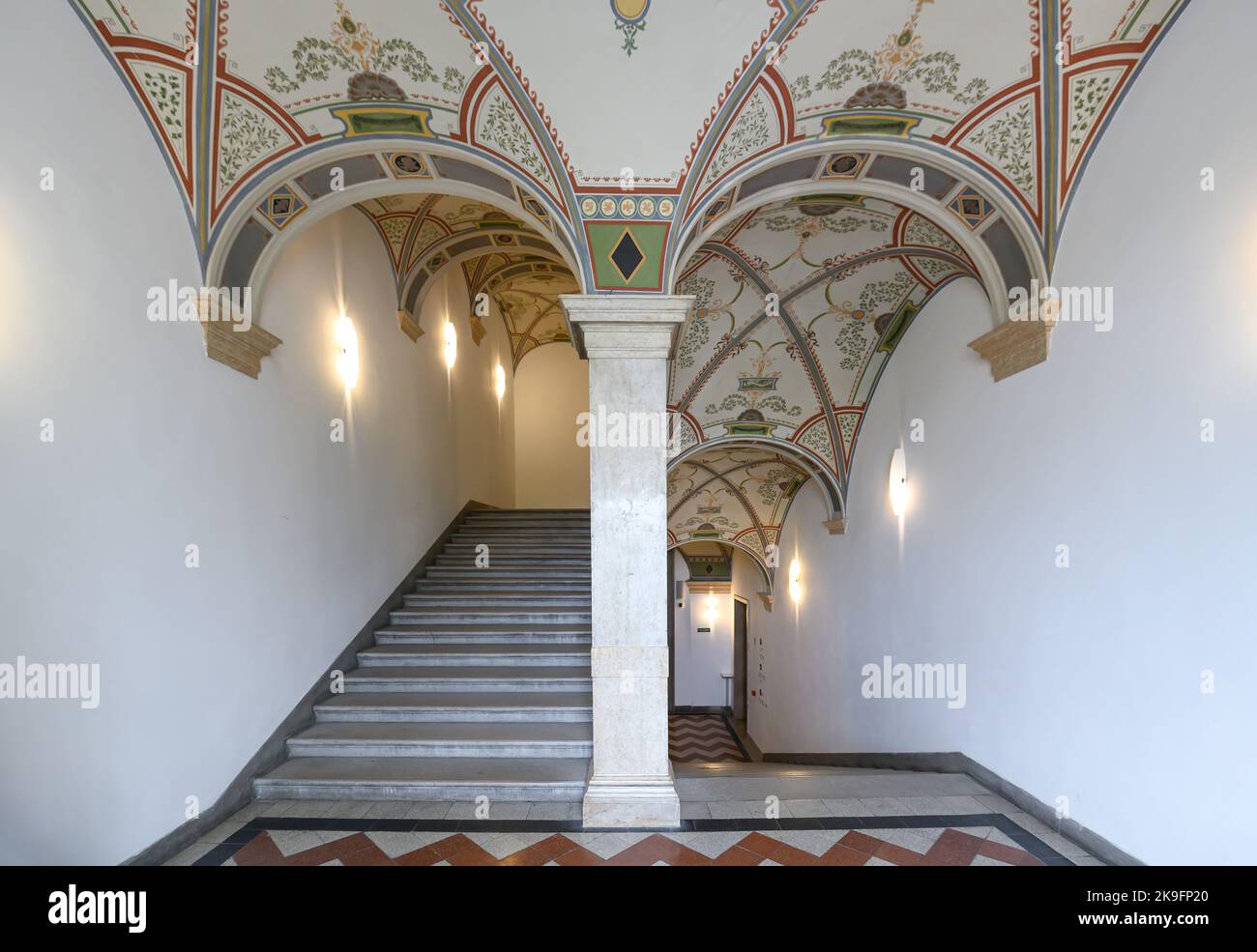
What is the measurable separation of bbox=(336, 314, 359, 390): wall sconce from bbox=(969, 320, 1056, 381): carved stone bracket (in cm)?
501

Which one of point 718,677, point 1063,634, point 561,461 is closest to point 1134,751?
point 1063,634

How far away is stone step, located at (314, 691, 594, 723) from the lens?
4.53 m

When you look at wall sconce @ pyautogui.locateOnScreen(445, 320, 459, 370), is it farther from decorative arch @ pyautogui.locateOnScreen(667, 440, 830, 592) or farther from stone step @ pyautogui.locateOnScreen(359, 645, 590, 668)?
stone step @ pyautogui.locateOnScreen(359, 645, 590, 668)

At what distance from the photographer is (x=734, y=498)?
11203 millimetres

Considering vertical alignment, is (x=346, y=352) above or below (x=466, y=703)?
above

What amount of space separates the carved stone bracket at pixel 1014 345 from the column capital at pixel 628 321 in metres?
2.20

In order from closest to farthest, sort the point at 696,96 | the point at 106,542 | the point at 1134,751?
the point at 106,542
the point at 1134,751
the point at 696,96

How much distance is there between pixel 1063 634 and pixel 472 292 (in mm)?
8151

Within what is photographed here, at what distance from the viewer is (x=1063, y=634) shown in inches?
143

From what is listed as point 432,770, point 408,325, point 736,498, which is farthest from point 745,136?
point 736,498

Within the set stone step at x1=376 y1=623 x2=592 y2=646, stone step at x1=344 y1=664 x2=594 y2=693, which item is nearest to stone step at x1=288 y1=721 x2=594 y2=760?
stone step at x1=344 y1=664 x2=594 y2=693

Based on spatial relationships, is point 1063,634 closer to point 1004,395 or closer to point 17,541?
point 1004,395

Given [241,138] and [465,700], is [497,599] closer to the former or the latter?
[465,700]

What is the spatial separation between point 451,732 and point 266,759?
1.17 meters
